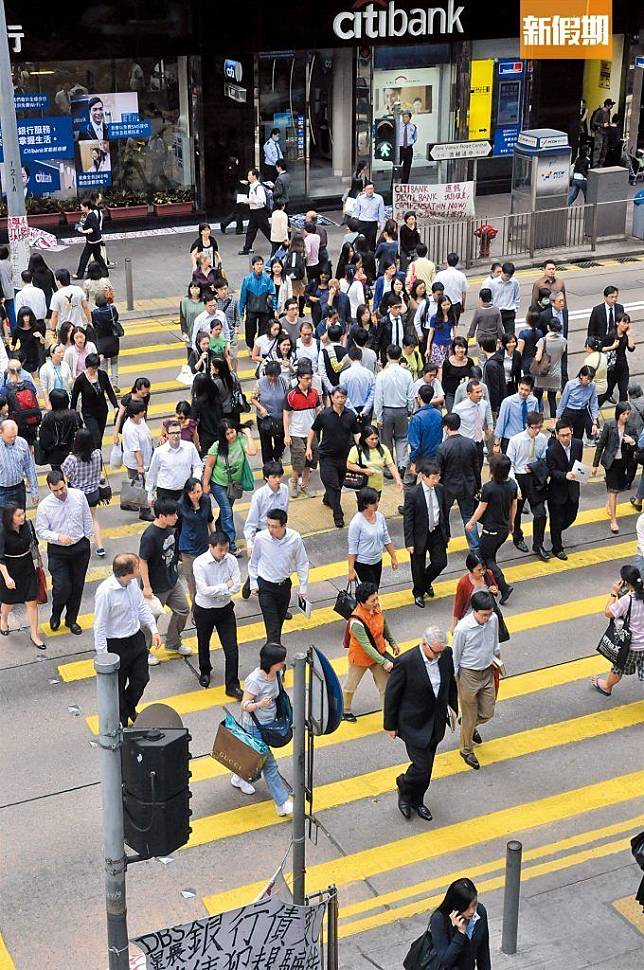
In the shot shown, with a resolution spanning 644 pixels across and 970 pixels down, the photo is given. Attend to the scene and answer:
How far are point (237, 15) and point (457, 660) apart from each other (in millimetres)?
19498

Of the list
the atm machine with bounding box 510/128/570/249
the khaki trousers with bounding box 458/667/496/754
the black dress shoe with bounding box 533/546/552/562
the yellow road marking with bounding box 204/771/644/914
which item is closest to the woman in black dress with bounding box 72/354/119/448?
the black dress shoe with bounding box 533/546/552/562

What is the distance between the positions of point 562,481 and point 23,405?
555cm

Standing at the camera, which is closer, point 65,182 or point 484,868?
point 484,868

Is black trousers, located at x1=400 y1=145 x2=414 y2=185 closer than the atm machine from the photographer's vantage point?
No

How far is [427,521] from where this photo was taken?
12398mm

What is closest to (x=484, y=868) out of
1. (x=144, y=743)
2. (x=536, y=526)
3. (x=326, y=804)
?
(x=326, y=804)

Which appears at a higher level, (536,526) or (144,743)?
(144,743)

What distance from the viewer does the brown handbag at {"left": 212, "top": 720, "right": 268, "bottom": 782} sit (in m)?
9.75

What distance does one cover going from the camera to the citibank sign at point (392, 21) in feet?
90.6

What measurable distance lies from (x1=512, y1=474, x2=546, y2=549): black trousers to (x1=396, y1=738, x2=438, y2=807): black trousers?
4.17m

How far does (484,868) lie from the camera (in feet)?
31.4

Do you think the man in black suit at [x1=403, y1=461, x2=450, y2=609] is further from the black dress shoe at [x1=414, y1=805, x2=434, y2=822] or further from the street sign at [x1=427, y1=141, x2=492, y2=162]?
the street sign at [x1=427, y1=141, x2=492, y2=162]

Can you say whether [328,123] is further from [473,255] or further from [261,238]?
[473,255]

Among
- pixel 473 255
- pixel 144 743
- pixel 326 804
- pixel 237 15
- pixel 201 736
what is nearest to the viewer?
pixel 144 743
